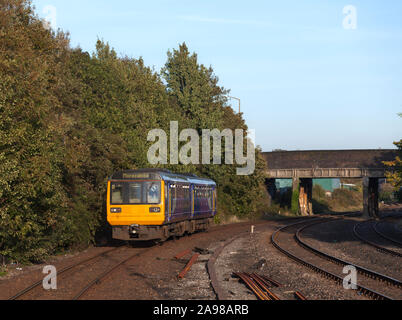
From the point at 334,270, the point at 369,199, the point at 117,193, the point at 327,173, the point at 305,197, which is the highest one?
the point at 327,173

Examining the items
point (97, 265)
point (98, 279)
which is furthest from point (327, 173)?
point (98, 279)

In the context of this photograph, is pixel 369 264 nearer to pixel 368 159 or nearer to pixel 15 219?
pixel 15 219

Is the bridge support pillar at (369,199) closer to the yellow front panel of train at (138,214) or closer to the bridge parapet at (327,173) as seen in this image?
the bridge parapet at (327,173)

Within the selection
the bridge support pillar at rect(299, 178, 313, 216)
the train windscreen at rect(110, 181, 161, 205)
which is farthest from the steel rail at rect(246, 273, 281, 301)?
the bridge support pillar at rect(299, 178, 313, 216)

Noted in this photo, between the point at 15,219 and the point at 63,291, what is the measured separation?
176 inches

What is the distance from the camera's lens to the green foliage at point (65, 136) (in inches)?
611

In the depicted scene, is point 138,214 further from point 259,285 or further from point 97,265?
point 259,285

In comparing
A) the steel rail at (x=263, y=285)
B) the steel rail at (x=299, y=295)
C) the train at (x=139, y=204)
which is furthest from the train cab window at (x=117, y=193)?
the steel rail at (x=299, y=295)

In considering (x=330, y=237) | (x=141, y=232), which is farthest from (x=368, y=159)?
(x=141, y=232)

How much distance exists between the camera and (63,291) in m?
11.9

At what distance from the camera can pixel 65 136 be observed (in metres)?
21.7

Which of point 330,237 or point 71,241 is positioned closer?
point 71,241

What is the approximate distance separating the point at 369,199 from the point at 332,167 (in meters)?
5.44

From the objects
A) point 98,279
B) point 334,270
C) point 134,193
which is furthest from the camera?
point 134,193
